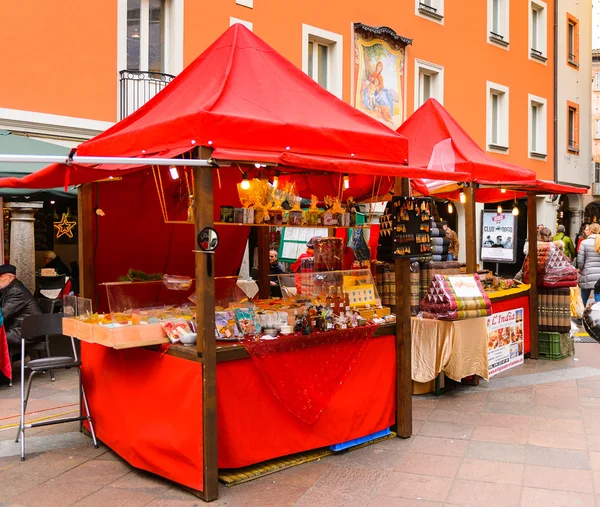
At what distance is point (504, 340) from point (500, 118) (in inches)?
489

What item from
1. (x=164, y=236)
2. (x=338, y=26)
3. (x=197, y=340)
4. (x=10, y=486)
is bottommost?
(x=10, y=486)

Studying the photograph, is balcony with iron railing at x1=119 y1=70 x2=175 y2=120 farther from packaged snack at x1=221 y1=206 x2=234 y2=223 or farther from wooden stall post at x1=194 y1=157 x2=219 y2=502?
wooden stall post at x1=194 y1=157 x2=219 y2=502

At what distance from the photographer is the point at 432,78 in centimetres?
1677

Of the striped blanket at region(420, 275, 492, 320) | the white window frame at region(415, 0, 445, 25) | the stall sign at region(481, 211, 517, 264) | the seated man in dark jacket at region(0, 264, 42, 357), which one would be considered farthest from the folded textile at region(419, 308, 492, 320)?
the white window frame at region(415, 0, 445, 25)

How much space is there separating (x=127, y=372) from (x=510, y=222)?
10.8 metres

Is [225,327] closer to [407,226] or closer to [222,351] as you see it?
[222,351]

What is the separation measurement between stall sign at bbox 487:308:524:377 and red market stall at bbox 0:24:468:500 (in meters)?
2.34

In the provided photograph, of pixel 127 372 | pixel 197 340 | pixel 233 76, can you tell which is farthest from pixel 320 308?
pixel 233 76

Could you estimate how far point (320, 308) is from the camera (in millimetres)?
5367

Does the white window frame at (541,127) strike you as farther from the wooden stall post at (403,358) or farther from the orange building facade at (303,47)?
the wooden stall post at (403,358)

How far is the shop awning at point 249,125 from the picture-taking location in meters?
4.51

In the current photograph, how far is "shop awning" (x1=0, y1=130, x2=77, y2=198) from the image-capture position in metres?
7.91

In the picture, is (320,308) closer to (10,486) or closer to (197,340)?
(197,340)

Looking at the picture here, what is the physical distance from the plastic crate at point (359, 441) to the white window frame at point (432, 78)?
38.3 ft
